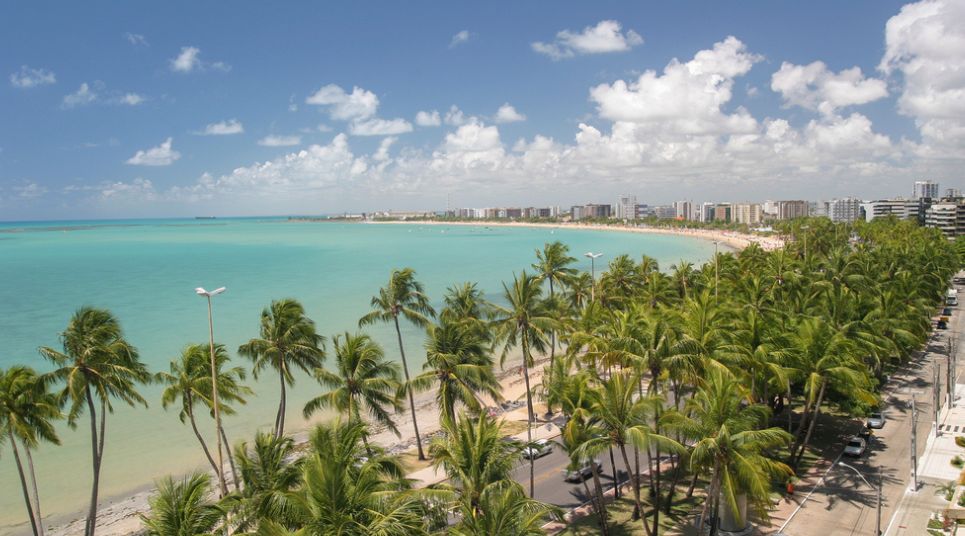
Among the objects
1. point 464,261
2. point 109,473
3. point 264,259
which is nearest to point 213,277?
point 264,259

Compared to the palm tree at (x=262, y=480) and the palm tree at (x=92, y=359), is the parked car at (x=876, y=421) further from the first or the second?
the palm tree at (x=92, y=359)

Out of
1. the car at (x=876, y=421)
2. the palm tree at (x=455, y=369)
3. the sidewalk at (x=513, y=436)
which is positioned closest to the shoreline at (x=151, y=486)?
the sidewalk at (x=513, y=436)

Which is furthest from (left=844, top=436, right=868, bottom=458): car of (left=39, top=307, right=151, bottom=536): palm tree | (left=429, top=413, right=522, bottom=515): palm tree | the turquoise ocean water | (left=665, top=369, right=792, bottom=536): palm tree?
the turquoise ocean water

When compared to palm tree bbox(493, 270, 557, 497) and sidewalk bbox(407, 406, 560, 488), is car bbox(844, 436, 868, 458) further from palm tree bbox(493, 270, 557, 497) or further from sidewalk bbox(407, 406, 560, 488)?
palm tree bbox(493, 270, 557, 497)

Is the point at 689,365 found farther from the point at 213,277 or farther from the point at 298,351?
the point at 213,277

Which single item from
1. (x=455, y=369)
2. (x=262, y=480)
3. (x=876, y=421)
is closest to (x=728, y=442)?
(x=455, y=369)

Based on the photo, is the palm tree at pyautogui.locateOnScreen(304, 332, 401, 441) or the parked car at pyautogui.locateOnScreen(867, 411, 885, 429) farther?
the parked car at pyautogui.locateOnScreen(867, 411, 885, 429)
